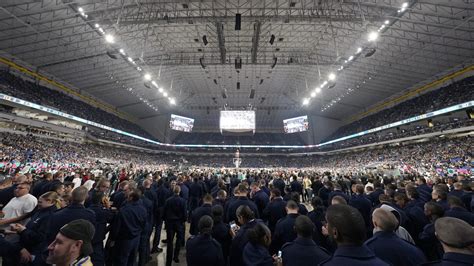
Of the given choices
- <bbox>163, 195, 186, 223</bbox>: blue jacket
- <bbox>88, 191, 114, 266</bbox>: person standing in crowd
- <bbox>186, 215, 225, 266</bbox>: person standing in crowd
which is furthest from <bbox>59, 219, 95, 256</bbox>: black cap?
<bbox>163, 195, 186, 223</bbox>: blue jacket

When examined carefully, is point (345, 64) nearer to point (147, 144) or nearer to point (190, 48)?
point (190, 48)

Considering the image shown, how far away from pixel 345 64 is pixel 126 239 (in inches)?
813

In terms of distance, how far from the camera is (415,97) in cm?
2900

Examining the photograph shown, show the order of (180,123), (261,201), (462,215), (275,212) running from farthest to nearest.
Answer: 1. (180,123)
2. (261,201)
3. (275,212)
4. (462,215)

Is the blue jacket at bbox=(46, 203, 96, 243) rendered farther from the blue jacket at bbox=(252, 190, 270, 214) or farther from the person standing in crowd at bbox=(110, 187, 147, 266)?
the blue jacket at bbox=(252, 190, 270, 214)

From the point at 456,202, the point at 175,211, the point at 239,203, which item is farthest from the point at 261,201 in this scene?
the point at 456,202

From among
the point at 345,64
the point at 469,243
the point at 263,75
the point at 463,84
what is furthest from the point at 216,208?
the point at 463,84

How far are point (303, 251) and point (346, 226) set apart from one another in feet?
2.92

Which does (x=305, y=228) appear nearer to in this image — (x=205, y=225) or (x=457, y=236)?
(x=457, y=236)

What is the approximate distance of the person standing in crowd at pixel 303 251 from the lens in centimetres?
202

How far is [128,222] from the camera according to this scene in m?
3.66

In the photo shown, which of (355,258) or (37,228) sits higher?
(355,258)

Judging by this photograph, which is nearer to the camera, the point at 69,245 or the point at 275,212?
the point at 69,245

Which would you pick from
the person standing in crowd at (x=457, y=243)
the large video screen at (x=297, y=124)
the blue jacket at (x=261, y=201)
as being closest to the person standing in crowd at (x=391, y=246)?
the person standing in crowd at (x=457, y=243)
